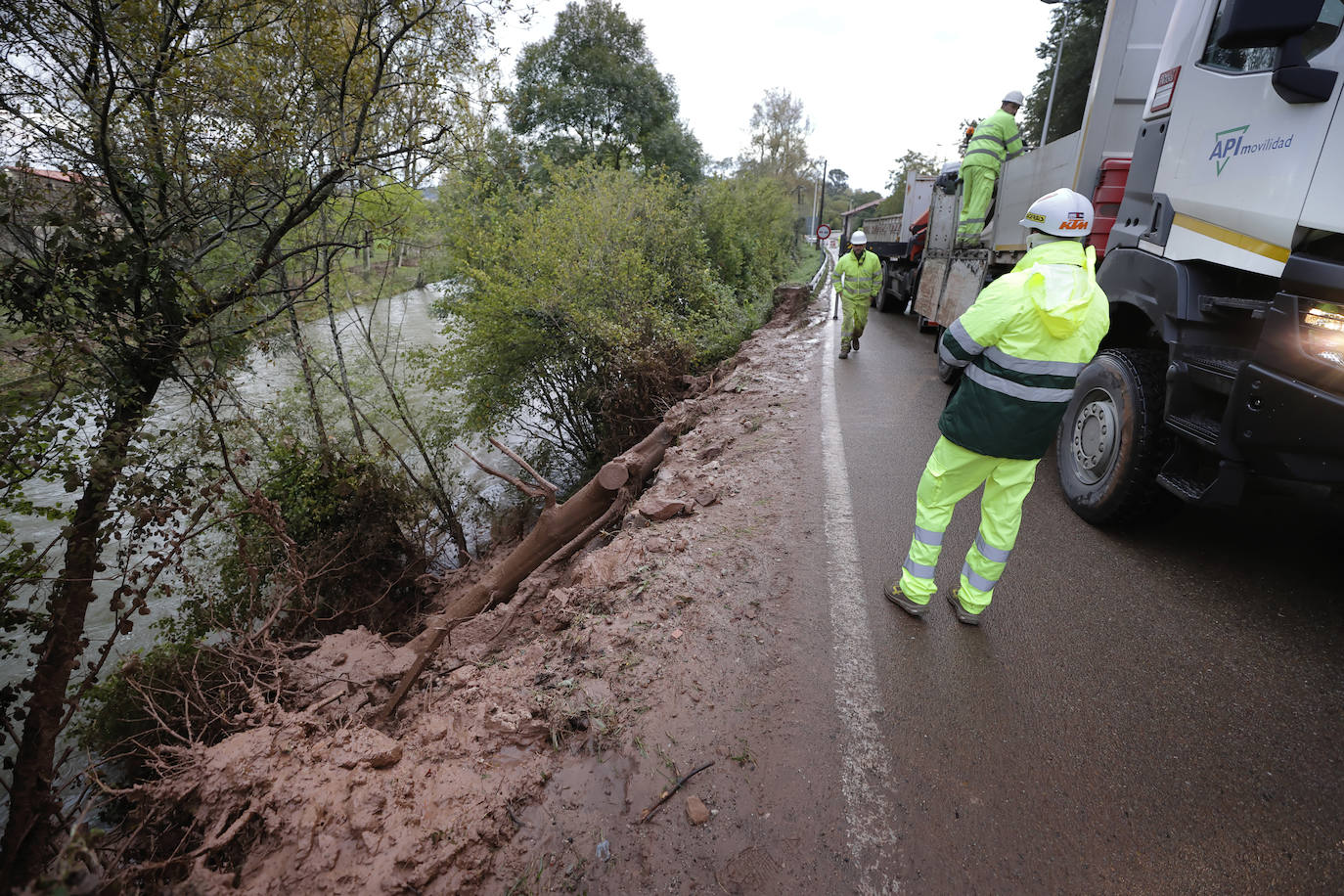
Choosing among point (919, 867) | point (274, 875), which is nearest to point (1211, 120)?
point (919, 867)

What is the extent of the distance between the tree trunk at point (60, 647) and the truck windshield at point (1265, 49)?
21.2ft

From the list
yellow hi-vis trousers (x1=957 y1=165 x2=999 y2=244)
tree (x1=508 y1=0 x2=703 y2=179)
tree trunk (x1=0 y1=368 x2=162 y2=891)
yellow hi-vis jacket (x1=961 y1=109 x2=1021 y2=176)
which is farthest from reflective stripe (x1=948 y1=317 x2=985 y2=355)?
tree (x1=508 y1=0 x2=703 y2=179)

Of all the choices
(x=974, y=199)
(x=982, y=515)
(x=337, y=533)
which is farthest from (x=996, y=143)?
(x=337, y=533)

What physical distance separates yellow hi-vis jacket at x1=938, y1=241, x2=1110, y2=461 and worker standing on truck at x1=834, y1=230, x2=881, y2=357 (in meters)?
6.12

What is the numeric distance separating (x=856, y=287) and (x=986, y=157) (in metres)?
2.24

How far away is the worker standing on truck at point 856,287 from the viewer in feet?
28.8

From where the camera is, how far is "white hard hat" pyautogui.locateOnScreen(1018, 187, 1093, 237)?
2.79 metres

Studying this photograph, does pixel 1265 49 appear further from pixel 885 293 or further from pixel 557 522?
pixel 885 293

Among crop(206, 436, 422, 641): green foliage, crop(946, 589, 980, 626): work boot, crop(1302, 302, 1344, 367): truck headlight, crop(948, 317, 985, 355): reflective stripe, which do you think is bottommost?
crop(206, 436, 422, 641): green foliage

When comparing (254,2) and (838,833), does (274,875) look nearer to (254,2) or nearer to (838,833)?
(838,833)

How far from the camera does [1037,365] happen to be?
2.75m

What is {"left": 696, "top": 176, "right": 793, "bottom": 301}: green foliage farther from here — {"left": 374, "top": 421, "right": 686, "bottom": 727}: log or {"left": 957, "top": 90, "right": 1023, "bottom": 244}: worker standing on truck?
{"left": 374, "top": 421, "right": 686, "bottom": 727}: log

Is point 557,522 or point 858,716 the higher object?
point 858,716

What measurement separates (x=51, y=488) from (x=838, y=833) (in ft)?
44.5
